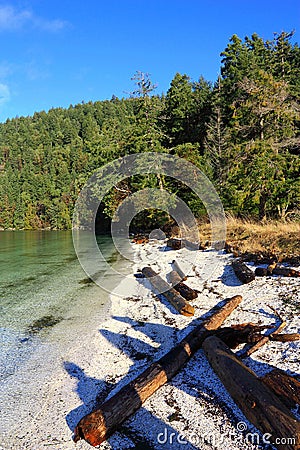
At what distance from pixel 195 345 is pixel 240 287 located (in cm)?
309

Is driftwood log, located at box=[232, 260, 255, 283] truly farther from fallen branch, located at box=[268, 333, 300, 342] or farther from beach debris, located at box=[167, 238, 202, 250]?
beach debris, located at box=[167, 238, 202, 250]

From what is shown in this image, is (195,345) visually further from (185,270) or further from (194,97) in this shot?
(194,97)

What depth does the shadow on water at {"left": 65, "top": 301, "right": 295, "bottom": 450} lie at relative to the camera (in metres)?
3.05

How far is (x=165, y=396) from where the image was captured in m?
3.57

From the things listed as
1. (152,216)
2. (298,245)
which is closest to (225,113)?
(152,216)

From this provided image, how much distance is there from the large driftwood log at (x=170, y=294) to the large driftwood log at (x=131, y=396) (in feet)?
4.34

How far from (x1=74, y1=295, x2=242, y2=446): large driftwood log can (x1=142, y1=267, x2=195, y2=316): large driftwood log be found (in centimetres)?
132

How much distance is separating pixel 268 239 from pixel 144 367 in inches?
316

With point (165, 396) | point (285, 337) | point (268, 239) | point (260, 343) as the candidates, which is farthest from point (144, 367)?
point (268, 239)

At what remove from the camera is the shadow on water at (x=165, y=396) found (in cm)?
305

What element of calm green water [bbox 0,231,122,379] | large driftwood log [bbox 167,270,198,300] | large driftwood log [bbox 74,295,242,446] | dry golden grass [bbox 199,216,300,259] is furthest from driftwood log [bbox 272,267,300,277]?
calm green water [bbox 0,231,122,379]

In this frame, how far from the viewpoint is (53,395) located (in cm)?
376

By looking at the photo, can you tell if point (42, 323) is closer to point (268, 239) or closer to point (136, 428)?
point (136, 428)

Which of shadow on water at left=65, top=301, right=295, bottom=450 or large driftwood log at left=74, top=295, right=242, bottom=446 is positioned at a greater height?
large driftwood log at left=74, top=295, right=242, bottom=446
